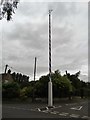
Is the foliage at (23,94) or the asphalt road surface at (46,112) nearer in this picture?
the asphalt road surface at (46,112)

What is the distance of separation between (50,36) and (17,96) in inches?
846

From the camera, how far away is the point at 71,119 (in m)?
17.8

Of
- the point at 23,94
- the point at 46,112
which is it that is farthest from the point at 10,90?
the point at 46,112

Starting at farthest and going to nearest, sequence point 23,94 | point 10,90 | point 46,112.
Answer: point 23,94 < point 10,90 < point 46,112

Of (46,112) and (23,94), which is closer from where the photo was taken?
(46,112)

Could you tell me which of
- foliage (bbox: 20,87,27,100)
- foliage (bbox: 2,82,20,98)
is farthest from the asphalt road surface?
foliage (bbox: 2,82,20,98)

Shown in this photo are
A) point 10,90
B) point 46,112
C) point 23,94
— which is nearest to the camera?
point 46,112

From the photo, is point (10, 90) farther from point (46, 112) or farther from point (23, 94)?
point (46, 112)

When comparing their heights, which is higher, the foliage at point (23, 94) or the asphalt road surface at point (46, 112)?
the foliage at point (23, 94)

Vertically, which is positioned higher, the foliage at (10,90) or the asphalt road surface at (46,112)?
the foliage at (10,90)

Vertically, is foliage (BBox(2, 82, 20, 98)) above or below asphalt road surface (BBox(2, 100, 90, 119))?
above

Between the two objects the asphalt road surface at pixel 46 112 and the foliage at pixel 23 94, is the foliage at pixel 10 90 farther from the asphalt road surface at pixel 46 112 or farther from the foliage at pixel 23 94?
the asphalt road surface at pixel 46 112

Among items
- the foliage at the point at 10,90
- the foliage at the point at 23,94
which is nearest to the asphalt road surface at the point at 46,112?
the foliage at the point at 23,94

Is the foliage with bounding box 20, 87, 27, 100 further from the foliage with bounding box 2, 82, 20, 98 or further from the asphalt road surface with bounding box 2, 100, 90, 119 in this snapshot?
the asphalt road surface with bounding box 2, 100, 90, 119
